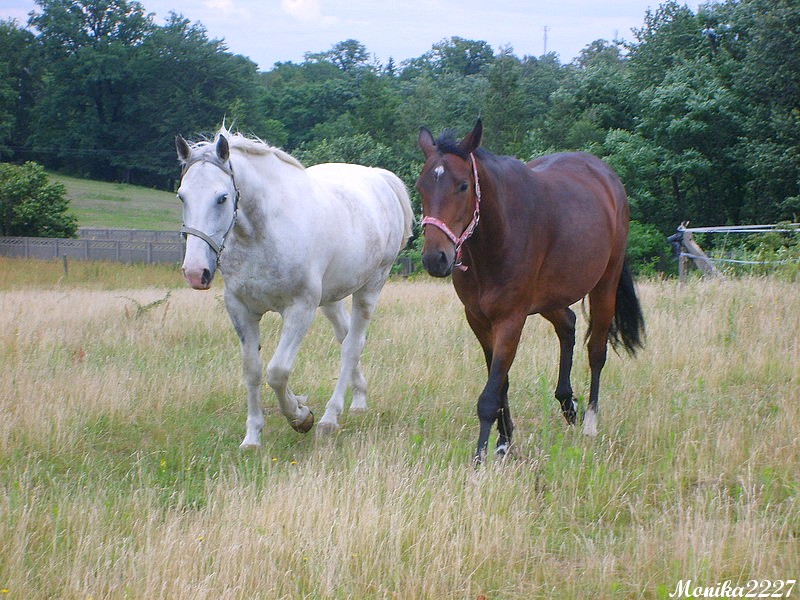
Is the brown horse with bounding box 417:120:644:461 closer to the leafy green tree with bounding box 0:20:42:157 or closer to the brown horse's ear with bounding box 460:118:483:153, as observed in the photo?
the brown horse's ear with bounding box 460:118:483:153

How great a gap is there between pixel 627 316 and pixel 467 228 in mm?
2720

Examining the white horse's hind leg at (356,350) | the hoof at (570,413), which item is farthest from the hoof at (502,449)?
the white horse's hind leg at (356,350)

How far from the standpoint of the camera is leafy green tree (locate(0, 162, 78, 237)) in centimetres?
4350

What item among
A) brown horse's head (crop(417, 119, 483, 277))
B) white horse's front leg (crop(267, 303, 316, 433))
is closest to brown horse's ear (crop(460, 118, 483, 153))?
brown horse's head (crop(417, 119, 483, 277))

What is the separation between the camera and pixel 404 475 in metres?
4.47

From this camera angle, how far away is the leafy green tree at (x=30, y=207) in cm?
4350

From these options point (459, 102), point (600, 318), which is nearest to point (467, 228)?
point (600, 318)

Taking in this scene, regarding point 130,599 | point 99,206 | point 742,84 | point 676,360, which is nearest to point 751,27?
point 742,84

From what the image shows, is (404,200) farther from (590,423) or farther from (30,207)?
(30,207)

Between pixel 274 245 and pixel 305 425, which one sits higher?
pixel 274 245

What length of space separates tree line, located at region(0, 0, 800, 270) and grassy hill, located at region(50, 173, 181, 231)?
3.36 m

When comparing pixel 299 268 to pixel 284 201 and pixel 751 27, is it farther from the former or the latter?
pixel 751 27

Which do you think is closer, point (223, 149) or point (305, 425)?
point (223, 149)

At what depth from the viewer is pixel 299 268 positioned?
18.7 feet
